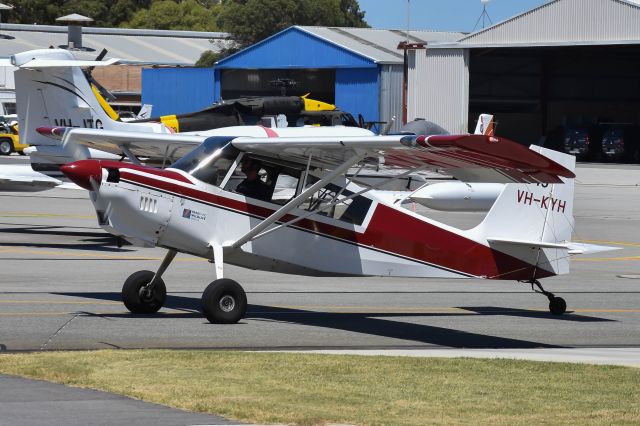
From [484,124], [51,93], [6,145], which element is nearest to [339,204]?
[51,93]

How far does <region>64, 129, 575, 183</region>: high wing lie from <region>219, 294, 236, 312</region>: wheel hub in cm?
174

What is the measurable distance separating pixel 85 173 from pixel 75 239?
12149mm

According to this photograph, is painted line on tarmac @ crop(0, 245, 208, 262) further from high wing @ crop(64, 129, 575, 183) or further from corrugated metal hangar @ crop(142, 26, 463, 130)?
corrugated metal hangar @ crop(142, 26, 463, 130)

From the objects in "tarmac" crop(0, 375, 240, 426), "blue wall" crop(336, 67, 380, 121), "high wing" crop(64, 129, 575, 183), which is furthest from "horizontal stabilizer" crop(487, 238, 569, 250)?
"blue wall" crop(336, 67, 380, 121)

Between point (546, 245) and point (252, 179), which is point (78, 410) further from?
point (546, 245)

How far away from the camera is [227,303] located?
13.7 metres

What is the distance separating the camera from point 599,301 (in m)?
17.3

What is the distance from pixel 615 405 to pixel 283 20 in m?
85.0

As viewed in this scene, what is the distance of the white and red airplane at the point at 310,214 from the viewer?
522 inches

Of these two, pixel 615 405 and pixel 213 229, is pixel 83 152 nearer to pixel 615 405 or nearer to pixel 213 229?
pixel 213 229

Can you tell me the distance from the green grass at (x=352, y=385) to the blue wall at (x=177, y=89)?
64653mm

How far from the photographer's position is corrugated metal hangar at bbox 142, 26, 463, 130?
67.3 metres

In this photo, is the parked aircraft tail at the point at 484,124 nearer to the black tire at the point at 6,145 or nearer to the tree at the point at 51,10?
the black tire at the point at 6,145

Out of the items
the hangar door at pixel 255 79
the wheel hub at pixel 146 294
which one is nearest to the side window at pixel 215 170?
the wheel hub at pixel 146 294
